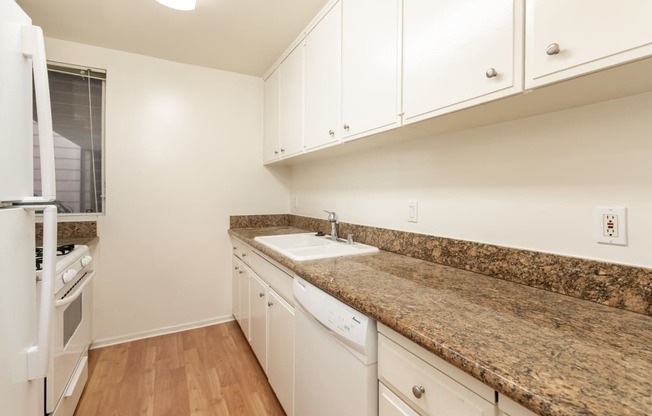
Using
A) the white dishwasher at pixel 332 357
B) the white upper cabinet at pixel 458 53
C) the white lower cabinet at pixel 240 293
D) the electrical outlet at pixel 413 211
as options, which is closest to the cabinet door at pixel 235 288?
the white lower cabinet at pixel 240 293

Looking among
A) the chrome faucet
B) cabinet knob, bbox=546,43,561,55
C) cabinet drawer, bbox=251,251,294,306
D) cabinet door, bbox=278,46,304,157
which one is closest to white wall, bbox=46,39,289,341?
cabinet door, bbox=278,46,304,157

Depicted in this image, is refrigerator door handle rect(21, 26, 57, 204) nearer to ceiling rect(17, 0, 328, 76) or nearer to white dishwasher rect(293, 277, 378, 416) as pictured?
white dishwasher rect(293, 277, 378, 416)

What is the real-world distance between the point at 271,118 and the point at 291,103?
476mm

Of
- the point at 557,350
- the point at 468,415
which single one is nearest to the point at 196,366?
the point at 468,415

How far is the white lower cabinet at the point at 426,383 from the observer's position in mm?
597

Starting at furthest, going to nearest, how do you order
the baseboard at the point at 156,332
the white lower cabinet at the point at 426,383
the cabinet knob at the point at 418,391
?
1. the baseboard at the point at 156,332
2. the cabinet knob at the point at 418,391
3. the white lower cabinet at the point at 426,383

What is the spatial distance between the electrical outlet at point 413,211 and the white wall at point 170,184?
1672 mm

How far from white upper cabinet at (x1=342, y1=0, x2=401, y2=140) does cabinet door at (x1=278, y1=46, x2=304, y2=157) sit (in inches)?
22.9

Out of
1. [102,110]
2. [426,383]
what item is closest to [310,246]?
[426,383]

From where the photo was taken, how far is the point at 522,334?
67 centimetres

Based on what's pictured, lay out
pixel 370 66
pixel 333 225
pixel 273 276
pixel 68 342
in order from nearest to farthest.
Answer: pixel 370 66 → pixel 68 342 → pixel 273 276 → pixel 333 225

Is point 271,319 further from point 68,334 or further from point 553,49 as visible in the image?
point 553,49

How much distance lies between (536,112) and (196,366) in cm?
243

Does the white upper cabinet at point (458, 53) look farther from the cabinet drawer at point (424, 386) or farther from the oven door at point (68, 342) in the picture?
the oven door at point (68, 342)
